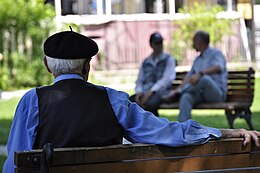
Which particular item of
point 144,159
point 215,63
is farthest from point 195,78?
point 144,159

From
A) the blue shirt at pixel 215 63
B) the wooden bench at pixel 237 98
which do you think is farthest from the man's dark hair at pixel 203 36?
the wooden bench at pixel 237 98

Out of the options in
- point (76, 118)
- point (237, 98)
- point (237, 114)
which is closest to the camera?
point (76, 118)

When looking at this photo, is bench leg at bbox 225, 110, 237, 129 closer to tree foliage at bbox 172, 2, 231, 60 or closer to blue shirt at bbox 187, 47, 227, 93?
blue shirt at bbox 187, 47, 227, 93

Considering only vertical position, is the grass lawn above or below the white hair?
below

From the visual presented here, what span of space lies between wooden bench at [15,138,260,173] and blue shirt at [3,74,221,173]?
68mm

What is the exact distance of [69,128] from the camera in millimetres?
3654

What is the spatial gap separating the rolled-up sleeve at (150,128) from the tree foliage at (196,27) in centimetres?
1755

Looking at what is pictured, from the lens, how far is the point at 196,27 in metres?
21.4

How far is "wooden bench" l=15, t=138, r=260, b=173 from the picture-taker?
327 cm

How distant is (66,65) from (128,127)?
0.42 m

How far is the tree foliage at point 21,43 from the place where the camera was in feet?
59.1

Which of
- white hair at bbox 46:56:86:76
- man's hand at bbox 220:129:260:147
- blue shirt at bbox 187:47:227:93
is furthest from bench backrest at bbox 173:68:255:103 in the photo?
white hair at bbox 46:56:86:76

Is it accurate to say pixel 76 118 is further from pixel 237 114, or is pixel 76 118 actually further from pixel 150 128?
pixel 237 114

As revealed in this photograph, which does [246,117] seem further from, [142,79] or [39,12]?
[39,12]
